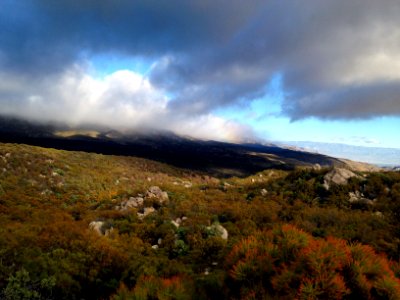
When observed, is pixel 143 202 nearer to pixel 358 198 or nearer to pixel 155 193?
pixel 155 193

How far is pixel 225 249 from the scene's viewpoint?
11.4 metres

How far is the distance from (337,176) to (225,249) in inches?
613

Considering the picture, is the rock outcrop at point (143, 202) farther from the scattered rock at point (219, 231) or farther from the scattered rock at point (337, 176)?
the scattered rock at point (337, 176)

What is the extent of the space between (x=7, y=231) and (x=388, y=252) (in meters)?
15.7

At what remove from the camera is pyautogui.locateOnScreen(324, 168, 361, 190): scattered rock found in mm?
22678

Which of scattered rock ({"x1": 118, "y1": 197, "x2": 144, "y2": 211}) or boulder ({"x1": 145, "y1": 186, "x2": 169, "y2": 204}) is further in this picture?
boulder ({"x1": 145, "y1": 186, "x2": 169, "y2": 204})

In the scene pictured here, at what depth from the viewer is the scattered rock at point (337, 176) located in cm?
2268

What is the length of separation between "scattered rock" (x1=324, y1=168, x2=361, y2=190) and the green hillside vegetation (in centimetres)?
62

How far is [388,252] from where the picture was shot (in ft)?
37.4

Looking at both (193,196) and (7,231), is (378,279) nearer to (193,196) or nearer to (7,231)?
(7,231)

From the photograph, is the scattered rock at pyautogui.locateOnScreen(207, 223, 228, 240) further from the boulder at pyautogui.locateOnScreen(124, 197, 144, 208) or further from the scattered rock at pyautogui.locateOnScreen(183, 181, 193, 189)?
the scattered rock at pyautogui.locateOnScreen(183, 181, 193, 189)

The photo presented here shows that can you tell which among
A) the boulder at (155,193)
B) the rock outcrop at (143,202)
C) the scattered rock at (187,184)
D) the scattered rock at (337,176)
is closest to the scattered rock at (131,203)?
the rock outcrop at (143,202)

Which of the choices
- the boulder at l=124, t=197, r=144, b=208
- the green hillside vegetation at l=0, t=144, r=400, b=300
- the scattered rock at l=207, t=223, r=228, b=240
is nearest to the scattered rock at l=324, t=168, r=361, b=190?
the green hillside vegetation at l=0, t=144, r=400, b=300

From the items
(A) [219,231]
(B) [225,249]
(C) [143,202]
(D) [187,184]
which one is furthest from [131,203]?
(D) [187,184]
